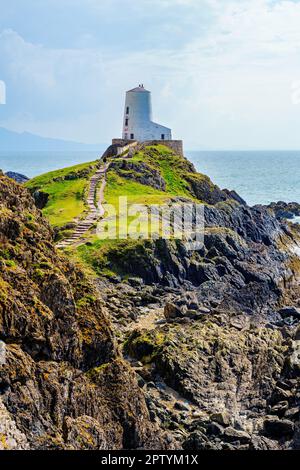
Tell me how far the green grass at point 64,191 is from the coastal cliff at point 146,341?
9.26 meters

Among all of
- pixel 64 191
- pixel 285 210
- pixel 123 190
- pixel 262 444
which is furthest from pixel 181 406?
pixel 285 210

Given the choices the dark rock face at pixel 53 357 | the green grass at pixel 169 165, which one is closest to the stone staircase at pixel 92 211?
the green grass at pixel 169 165

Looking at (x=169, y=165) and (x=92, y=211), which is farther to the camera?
(x=169, y=165)

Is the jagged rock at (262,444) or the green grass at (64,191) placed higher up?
the green grass at (64,191)

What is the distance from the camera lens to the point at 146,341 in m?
35.4

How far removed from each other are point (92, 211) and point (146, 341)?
101 ft

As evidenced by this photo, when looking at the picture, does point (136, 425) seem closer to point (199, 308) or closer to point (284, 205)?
point (199, 308)

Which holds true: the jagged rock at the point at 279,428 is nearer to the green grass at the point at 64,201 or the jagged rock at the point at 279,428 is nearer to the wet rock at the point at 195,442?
the wet rock at the point at 195,442

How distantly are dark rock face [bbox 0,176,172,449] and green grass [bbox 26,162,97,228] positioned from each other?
1439 inches

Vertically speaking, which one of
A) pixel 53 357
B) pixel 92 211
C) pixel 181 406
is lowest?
pixel 181 406

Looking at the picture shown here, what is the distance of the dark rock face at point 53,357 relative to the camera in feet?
61.5

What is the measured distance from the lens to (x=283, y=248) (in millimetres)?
71750

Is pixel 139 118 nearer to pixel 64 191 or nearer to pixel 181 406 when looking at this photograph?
pixel 64 191
